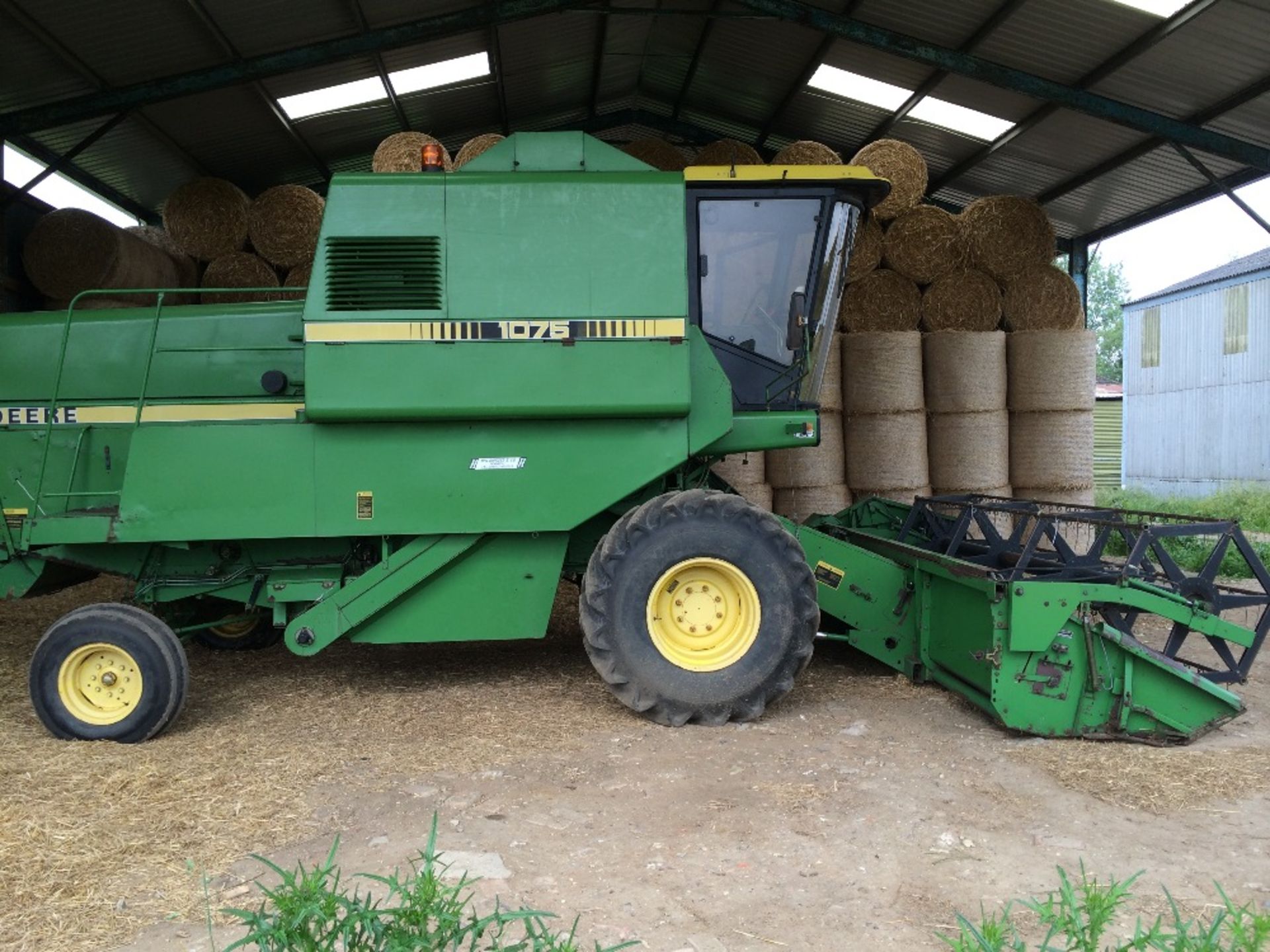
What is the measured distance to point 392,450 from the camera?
17.9ft

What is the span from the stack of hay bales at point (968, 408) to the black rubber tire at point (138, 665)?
21.5 feet

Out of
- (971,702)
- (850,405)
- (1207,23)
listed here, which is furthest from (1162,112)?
→ (971,702)

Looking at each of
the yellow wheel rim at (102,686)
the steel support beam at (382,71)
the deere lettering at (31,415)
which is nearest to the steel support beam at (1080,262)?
the steel support beam at (382,71)

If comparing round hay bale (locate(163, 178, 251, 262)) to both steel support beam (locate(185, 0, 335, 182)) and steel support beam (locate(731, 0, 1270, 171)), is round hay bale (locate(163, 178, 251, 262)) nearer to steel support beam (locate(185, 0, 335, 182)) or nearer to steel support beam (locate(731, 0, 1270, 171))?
steel support beam (locate(185, 0, 335, 182))

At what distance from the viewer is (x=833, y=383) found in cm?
946

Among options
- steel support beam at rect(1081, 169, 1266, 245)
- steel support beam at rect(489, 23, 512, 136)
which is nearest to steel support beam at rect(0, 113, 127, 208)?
steel support beam at rect(489, 23, 512, 136)

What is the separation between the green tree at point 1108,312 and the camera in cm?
5603

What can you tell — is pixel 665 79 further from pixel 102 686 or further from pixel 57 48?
pixel 102 686

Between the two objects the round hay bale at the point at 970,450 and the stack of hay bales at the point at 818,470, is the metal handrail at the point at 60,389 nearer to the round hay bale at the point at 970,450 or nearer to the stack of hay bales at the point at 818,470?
the stack of hay bales at the point at 818,470

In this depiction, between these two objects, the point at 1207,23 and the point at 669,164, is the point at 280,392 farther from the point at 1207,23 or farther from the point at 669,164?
the point at 1207,23

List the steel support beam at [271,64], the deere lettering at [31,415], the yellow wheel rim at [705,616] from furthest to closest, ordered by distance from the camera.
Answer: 1. the steel support beam at [271,64]
2. the deere lettering at [31,415]
3. the yellow wheel rim at [705,616]

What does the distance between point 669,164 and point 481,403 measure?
5066 mm

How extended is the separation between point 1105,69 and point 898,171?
1.82 meters

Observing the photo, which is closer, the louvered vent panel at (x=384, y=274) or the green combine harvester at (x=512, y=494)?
the green combine harvester at (x=512, y=494)
